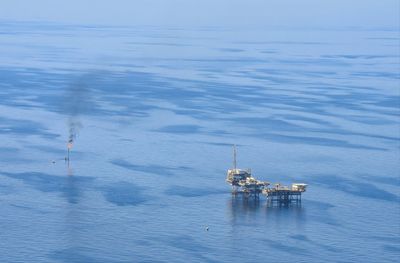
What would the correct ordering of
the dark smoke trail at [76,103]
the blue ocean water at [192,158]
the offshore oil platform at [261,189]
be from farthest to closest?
the dark smoke trail at [76,103]
the offshore oil platform at [261,189]
the blue ocean water at [192,158]

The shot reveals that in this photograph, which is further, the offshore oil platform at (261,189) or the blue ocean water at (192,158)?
the offshore oil platform at (261,189)

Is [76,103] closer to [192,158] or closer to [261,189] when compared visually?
[192,158]

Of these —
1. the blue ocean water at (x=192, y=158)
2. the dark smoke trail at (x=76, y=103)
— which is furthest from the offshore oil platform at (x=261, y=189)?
the dark smoke trail at (x=76, y=103)

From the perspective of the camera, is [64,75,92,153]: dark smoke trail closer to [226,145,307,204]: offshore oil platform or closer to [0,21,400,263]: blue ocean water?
[0,21,400,263]: blue ocean water

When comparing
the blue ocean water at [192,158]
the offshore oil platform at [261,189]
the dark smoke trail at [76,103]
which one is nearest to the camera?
the blue ocean water at [192,158]

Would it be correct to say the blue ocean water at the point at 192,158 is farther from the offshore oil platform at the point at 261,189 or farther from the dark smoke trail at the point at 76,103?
the offshore oil platform at the point at 261,189

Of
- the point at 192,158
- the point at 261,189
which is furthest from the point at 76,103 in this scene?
the point at 261,189

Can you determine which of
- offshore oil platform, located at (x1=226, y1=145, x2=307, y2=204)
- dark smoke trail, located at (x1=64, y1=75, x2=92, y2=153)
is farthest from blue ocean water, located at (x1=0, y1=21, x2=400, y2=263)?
offshore oil platform, located at (x1=226, y1=145, x2=307, y2=204)

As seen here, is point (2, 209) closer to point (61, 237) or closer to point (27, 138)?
point (61, 237)
